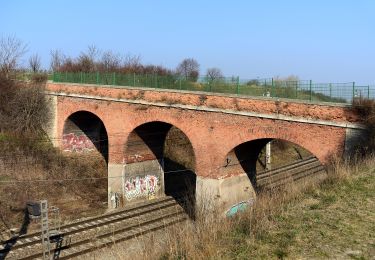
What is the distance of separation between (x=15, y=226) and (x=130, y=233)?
5.57 m

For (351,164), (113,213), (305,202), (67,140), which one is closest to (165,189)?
(113,213)

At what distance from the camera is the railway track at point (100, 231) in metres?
16.1

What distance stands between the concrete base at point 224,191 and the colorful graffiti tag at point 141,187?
6364 millimetres

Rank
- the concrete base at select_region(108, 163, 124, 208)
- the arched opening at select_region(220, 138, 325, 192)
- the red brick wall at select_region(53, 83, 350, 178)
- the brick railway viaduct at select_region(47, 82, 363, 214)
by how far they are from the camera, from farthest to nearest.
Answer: the concrete base at select_region(108, 163, 124, 208) < the arched opening at select_region(220, 138, 325, 192) < the brick railway viaduct at select_region(47, 82, 363, 214) < the red brick wall at select_region(53, 83, 350, 178)

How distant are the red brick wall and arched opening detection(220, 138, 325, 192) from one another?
92 cm

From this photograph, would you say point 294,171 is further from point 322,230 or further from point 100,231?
point 322,230

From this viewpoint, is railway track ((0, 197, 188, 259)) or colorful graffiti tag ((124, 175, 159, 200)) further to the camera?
colorful graffiti tag ((124, 175, 159, 200))

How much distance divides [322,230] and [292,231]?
0.57 metres

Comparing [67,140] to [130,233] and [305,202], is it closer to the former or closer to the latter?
[130,233]

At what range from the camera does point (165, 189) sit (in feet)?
88.1

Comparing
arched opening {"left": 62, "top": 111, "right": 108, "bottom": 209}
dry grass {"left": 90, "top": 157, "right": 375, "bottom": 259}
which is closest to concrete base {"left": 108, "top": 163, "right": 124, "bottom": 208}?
arched opening {"left": 62, "top": 111, "right": 108, "bottom": 209}

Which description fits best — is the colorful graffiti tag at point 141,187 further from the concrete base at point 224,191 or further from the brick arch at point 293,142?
the brick arch at point 293,142

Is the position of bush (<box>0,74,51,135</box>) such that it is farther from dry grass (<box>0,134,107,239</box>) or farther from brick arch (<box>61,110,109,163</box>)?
brick arch (<box>61,110,109,163</box>)

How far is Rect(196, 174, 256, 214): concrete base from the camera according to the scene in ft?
58.1
